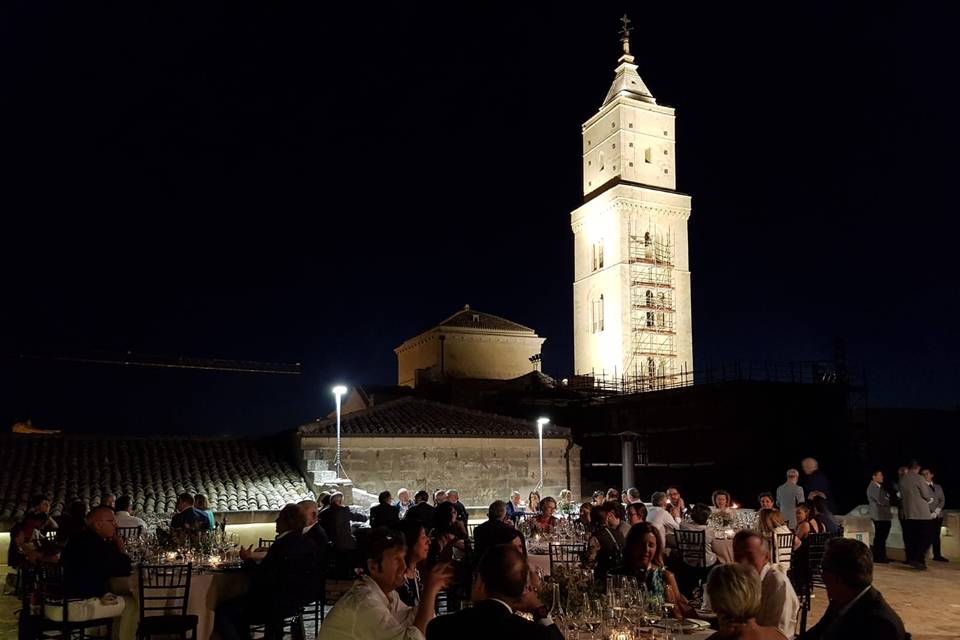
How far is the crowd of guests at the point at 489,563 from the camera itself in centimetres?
378

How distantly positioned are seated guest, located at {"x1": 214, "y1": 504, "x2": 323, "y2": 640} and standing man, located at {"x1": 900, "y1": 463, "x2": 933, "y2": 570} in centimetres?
1162

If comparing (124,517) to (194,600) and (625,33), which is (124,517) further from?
(625,33)

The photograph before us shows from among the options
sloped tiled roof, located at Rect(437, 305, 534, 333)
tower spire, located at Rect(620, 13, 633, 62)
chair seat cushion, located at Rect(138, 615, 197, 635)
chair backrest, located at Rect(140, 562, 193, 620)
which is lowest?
chair seat cushion, located at Rect(138, 615, 197, 635)

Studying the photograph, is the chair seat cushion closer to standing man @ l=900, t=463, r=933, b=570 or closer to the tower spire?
standing man @ l=900, t=463, r=933, b=570

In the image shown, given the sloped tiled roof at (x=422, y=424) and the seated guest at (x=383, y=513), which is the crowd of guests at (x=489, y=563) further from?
the sloped tiled roof at (x=422, y=424)

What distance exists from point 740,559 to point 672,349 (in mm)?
46183

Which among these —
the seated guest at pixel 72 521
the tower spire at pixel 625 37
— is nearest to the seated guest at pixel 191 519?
the seated guest at pixel 72 521

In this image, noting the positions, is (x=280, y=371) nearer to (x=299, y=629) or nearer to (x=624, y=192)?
(x=624, y=192)

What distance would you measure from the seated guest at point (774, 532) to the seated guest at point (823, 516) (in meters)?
1.55

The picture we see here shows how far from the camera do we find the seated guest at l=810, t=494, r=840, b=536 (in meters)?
11.3

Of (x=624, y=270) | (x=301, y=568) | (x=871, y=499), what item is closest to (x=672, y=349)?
(x=624, y=270)

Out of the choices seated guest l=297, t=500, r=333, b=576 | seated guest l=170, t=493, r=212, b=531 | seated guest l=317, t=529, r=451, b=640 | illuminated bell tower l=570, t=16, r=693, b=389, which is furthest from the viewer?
illuminated bell tower l=570, t=16, r=693, b=389

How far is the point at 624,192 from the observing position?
51.5 meters

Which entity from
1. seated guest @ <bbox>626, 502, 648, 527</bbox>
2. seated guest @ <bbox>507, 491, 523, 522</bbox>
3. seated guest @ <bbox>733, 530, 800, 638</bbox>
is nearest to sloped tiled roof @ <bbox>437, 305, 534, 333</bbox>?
seated guest @ <bbox>507, 491, 523, 522</bbox>
